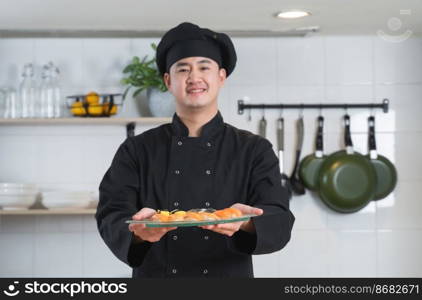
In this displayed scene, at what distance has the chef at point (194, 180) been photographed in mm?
1460

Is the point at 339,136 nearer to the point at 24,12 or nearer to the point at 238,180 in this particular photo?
the point at 24,12

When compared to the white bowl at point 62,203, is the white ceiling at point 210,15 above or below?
above

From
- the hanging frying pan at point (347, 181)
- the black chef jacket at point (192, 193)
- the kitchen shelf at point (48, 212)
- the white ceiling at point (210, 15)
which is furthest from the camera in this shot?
the hanging frying pan at point (347, 181)

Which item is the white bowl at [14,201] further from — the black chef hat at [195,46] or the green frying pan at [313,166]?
the black chef hat at [195,46]

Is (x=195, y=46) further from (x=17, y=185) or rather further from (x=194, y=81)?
(x=17, y=185)

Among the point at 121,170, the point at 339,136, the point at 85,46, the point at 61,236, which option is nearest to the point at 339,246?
the point at 339,136

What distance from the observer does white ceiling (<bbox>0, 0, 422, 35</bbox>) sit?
2.44 metres

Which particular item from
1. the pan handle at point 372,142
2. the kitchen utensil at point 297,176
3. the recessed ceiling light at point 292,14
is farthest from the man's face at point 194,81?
the pan handle at point 372,142

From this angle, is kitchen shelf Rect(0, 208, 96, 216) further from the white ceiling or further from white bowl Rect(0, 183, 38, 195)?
the white ceiling

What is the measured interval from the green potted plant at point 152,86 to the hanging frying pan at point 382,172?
2.53 ft

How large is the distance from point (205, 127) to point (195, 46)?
16 cm

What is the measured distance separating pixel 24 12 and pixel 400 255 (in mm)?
1624

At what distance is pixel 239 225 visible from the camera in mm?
1337

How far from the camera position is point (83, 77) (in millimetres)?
2969
